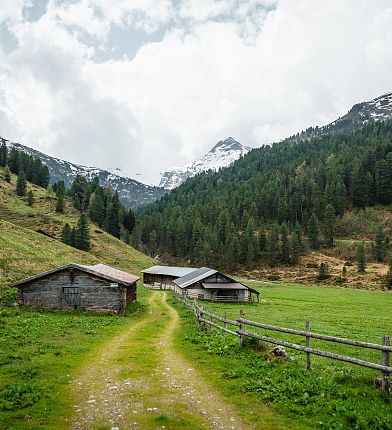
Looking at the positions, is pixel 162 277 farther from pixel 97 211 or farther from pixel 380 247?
pixel 380 247

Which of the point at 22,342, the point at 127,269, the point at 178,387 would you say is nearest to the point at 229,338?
the point at 178,387

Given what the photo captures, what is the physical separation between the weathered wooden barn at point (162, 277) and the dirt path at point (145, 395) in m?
67.8

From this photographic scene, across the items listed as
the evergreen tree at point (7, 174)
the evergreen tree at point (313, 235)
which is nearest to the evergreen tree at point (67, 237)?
the evergreen tree at point (7, 174)

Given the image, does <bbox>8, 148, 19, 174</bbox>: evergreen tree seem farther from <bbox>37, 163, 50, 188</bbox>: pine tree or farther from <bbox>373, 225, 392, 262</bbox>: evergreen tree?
<bbox>373, 225, 392, 262</bbox>: evergreen tree

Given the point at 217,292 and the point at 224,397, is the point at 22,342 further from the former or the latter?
the point at 217,292

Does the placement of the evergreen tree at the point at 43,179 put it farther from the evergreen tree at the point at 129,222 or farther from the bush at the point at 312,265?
the bush at the point at 312,265

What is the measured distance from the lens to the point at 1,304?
32.5m

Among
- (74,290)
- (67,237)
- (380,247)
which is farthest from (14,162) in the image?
(380,247)

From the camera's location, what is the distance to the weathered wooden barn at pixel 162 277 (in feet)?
283

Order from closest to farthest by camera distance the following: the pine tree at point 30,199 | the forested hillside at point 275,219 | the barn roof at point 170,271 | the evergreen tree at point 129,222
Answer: the barn roof at point 170,271
the pine tree at point 30,199
the forested hillside at point 275,219
the evergreen tree at point 129,222

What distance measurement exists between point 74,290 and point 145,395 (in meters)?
25.8

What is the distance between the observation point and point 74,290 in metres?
34.9

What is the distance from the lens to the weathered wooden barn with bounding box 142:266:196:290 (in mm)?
86188

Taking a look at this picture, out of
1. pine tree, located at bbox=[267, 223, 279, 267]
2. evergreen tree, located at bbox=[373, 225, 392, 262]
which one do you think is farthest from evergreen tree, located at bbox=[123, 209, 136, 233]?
evergreen tree, located at bbox=[373, 225, 392, 262]
